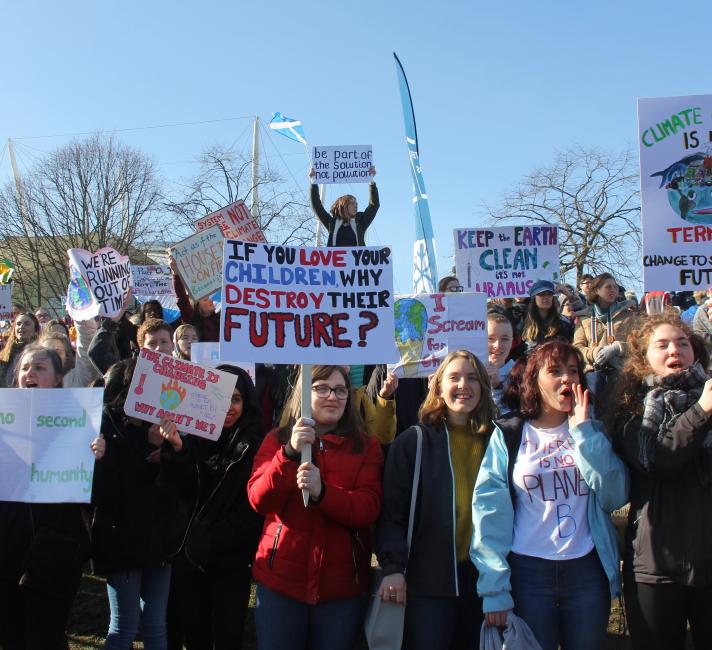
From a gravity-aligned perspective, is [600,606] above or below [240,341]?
below

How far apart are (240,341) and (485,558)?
1485 millimetres

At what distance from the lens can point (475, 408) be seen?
3576mm

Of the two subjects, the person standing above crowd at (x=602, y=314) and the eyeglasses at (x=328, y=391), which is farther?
the person standing above crowd at (x=602, y=314)

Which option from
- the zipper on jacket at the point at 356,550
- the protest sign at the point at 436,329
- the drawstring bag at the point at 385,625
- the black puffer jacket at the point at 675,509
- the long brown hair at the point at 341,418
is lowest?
the drawstring bag at the point at 385,625

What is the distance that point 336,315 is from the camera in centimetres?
351

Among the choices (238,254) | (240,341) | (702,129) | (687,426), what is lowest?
(687,426)

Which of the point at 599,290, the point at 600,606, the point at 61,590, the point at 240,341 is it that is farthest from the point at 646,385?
the point at 599,290

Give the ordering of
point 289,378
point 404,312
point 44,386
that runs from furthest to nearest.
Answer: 1. point 289,378
2. point 404,312
3. point 44,386

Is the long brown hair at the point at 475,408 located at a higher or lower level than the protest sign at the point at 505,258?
lower

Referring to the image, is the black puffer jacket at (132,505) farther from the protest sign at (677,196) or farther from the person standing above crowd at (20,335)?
the person standing above crowd at (20,335)

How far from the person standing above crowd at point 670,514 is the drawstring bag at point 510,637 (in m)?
0.49

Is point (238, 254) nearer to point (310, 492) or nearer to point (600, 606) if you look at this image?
point (310, 492)

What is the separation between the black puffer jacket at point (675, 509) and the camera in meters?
3.00

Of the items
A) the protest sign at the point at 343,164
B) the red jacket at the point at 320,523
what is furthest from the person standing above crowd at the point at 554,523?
the protest sign at the point at 343,164
